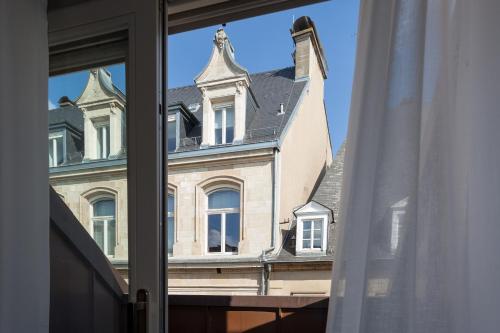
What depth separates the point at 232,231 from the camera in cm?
649

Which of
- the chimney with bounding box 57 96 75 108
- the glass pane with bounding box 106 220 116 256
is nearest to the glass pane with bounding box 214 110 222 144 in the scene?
the chimney with bounding box 57 96 75 108

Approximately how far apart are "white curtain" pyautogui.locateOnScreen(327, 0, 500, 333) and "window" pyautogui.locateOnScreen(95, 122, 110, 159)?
0.63 metres

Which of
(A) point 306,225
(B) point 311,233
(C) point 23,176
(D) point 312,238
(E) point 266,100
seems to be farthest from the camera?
(E) point 266,100

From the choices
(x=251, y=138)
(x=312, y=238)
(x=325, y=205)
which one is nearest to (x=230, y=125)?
(x=251, y=138)

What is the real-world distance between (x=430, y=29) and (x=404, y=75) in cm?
8

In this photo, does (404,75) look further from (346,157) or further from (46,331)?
(46,331)

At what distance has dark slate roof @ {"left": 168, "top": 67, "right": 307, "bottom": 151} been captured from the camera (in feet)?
20.8

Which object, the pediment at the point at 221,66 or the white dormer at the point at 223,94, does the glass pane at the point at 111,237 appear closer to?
the white dormer at the point at 223,94

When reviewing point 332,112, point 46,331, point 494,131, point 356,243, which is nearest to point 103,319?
point 46,331

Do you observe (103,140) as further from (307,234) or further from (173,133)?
(173,133)

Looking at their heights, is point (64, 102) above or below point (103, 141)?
above

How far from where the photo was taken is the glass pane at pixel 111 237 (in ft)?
3.10

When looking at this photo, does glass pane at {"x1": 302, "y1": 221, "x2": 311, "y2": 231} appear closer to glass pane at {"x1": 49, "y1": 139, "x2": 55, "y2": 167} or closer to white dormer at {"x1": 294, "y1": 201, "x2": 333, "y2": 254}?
white dormer at {"x1": 294, "y1": 201, "x2": 333, "y2": 254}

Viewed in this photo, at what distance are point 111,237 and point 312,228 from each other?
522 cm
